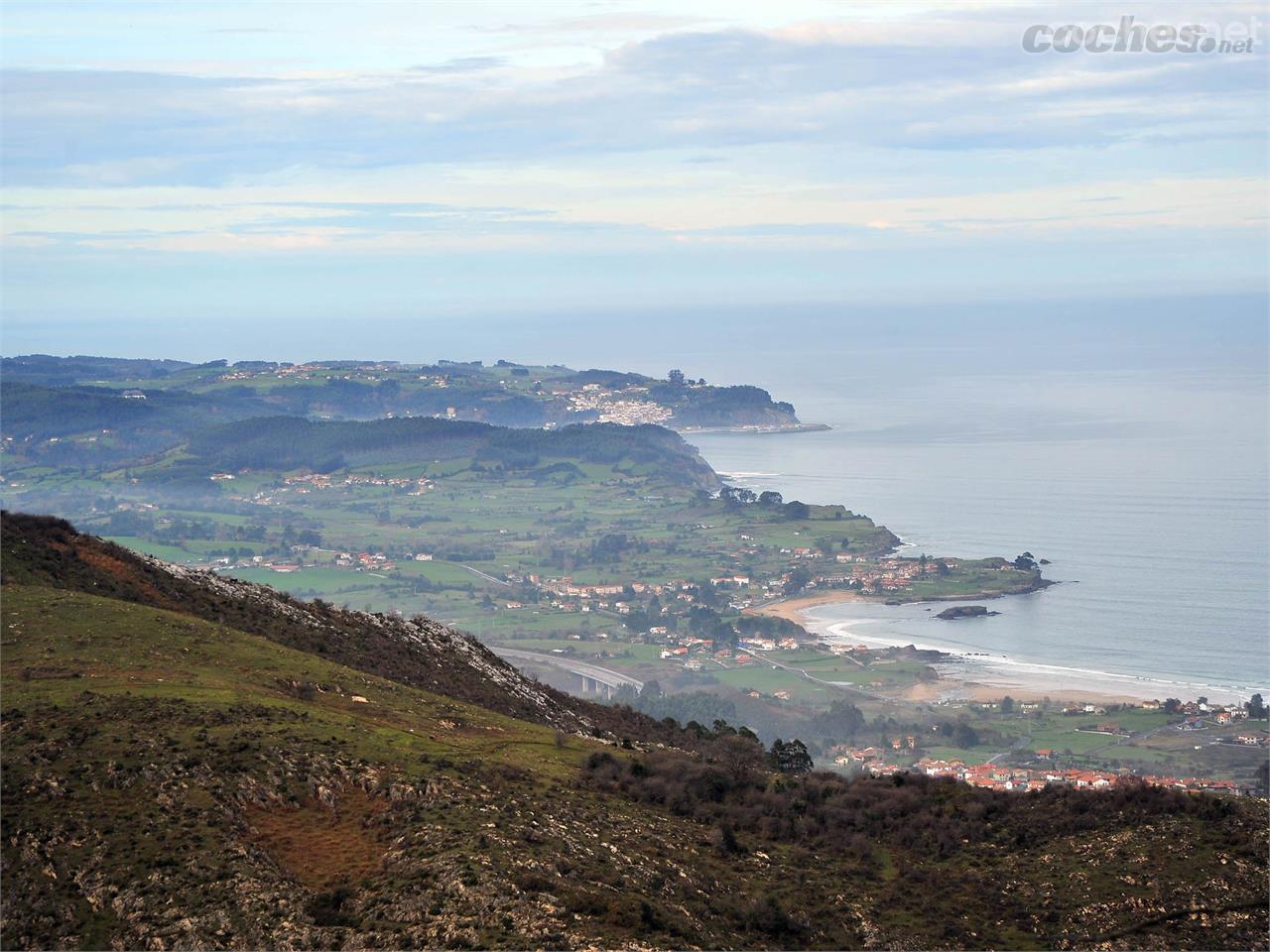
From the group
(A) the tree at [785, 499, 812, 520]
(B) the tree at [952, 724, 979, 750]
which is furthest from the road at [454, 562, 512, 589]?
(B) the tree at [952, 724, 979, 750]

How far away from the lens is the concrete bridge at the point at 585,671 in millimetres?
71000

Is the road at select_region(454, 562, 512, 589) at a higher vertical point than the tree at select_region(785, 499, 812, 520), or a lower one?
lower

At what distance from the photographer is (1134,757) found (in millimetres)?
51750

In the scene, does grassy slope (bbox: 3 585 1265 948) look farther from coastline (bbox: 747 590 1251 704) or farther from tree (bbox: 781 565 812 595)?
tree (bbox: 781 565 812 595)

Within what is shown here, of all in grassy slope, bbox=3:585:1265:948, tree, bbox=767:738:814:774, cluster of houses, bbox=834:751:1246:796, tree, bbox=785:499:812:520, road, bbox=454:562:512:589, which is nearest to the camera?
grassy slope, bbox=3:585:1265:948

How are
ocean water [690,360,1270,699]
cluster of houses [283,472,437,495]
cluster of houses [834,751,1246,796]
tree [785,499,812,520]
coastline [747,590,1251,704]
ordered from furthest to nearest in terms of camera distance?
cluster of houses [283,472,437,495], tree [785,499,812,520], ocean water [690,360,1270,699], coastline [747,590,1251,704], cluster of houses [834,751,1246,796]

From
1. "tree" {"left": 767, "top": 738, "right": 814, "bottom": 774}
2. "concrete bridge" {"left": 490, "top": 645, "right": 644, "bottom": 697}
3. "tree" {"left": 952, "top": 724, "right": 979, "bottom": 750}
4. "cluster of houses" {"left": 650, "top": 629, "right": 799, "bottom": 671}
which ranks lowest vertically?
"concrete bridge" {"left": 490, "top": 645, "right": 644, "bottom": 697}

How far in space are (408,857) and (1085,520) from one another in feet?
342

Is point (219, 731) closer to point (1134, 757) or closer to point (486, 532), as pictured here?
point (1134, 757)

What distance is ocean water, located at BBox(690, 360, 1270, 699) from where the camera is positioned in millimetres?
72812

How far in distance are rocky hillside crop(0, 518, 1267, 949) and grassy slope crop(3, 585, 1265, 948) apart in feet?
0.18

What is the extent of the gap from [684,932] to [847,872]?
19.9 ft

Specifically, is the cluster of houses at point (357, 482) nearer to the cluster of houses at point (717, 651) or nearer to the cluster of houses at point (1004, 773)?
the cluster of houses at point (717, 651)

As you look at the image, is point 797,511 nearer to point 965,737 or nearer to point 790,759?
point 965,737
